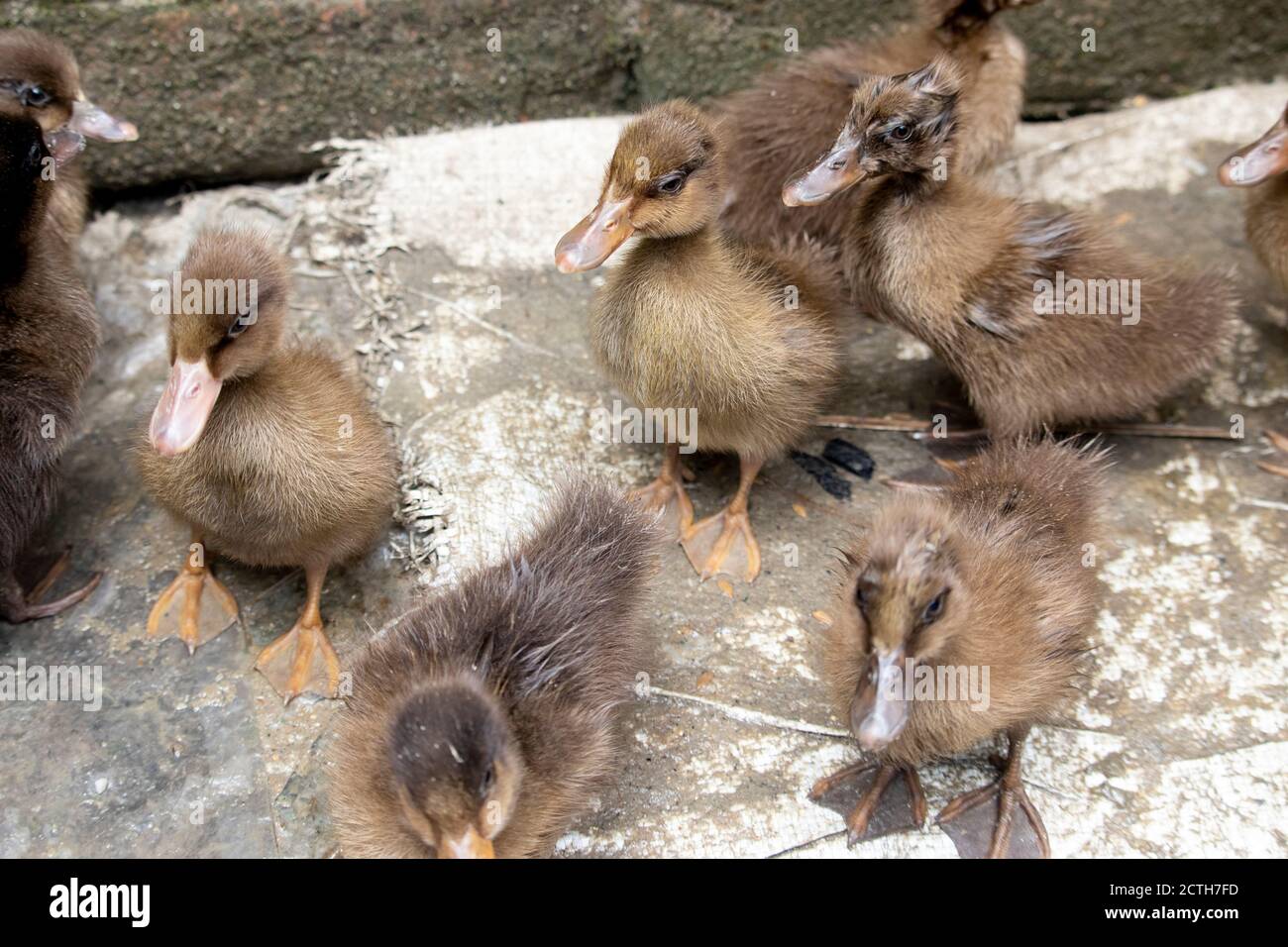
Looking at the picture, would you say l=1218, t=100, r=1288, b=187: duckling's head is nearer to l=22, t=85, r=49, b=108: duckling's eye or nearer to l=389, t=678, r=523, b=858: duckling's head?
l=389, t=678, r=523, b=858: duckling's head

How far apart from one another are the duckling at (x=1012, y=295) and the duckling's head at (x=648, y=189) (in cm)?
42

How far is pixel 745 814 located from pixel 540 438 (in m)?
1.38

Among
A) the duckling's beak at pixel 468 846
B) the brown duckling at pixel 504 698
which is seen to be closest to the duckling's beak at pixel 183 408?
the brown duckling at pixel 504 698

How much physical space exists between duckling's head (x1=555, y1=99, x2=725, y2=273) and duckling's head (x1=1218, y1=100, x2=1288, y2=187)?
1871 mm

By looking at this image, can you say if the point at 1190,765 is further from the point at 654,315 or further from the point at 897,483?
the point at 654,315

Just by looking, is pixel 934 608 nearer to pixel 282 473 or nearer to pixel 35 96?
pixel 282 473

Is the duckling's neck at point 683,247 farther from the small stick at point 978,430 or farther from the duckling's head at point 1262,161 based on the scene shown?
the duckling's head at point 1262,161

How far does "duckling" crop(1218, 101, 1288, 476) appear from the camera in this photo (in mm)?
3939

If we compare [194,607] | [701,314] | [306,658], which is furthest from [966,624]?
[194,607]

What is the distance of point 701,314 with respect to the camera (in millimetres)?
3344

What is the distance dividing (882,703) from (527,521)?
130 centimetres

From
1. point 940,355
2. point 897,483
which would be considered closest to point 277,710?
point 897,483

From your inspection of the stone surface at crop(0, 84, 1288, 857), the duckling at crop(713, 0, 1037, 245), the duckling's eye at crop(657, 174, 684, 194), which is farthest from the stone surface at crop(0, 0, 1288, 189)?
the duckling's eye at crop(657, 174, 684, 194)

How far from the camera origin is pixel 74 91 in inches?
155
